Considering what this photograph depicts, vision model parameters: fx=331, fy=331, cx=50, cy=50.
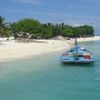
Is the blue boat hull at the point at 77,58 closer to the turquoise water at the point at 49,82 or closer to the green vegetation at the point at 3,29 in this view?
the turquoise water at the point at 49,82

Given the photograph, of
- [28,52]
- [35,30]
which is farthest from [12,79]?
[35,30]

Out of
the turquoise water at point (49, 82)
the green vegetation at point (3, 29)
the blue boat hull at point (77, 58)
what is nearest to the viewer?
the turquoise water at point (49, 82)

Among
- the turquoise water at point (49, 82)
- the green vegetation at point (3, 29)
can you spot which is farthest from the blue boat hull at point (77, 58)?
the green vegetation at point (3, 29)

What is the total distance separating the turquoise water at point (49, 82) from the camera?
28312 mm

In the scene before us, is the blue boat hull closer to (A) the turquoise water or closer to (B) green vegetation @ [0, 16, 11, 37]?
(A) the turquoise water

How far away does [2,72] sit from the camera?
135 ft

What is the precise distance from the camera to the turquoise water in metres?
28.3

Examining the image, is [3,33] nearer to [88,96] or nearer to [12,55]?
[12,55]

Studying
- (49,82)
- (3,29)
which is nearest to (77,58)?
(49,82)

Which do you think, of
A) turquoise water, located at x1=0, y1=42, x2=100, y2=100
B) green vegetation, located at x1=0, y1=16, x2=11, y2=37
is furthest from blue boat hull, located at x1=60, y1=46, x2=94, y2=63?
green vegetation, located at x1=0, y1=16, x2=11, y2=37

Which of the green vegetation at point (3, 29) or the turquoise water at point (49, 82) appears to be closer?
the turquoise water at point (49, 82)

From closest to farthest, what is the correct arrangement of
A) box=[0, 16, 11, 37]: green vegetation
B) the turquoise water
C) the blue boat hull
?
the turquoise water, the blue boat hull, box=[0, 16, 11, 37]: green vegetation

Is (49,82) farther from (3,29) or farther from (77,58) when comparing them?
(3,29)

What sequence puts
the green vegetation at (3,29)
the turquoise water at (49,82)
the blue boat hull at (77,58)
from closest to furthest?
1. the turquoise water at (49,82)
2. the blue boat hull at (77,58)
3. the green vegetation at (3,29)
